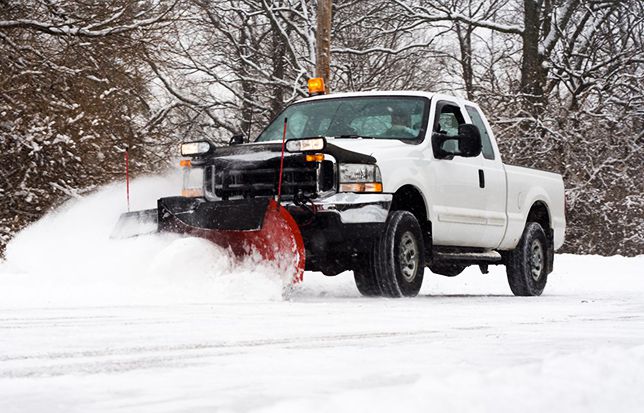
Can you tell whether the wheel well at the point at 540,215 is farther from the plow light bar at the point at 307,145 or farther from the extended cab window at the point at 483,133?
the plow light bar at the point at 307,145

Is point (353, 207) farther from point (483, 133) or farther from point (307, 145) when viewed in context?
point (483, 133)

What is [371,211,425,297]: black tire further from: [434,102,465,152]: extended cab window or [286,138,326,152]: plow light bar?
[434,102,465,152]: extended cab window

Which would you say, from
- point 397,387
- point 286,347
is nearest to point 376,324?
point 286,347

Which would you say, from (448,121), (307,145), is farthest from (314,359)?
(448,121)

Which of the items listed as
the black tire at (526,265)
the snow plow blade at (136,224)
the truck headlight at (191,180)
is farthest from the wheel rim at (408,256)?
the black tire at (526,265)

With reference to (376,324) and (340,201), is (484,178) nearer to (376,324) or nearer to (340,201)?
(340,201)

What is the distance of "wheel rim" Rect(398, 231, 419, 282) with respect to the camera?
9.55 m

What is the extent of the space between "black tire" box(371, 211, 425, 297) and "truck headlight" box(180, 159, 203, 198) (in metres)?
1.71

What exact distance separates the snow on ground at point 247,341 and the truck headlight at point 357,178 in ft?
3.05

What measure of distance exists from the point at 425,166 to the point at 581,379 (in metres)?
6.09

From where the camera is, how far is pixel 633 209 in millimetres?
25328

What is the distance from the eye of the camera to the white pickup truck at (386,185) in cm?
919

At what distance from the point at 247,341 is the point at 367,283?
438 cm

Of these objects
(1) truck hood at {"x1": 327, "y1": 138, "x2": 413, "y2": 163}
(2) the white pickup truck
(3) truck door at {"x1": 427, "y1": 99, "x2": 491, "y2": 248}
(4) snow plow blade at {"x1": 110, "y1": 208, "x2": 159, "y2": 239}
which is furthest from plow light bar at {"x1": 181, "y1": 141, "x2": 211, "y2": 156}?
(3) truck door at {"x1": 427, "y1": 99, "x2": 491, "y2": 248}
